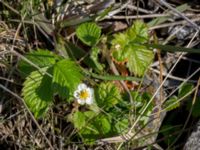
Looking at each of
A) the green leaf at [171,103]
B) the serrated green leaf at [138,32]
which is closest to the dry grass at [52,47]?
the green leaf at [171,103]

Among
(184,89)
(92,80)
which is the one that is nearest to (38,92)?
(92,80)

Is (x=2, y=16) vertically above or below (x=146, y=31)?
above

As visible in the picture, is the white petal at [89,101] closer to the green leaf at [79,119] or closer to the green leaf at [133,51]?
the green leaf at [79,119]

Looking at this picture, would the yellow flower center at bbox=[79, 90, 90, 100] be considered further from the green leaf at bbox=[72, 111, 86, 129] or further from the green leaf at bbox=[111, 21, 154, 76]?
the green leaf at bbox=[111, 21, 154, 76]

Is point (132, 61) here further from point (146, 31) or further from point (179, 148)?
point (179, 148)

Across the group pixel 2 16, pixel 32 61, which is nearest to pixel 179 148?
pixel 32 61

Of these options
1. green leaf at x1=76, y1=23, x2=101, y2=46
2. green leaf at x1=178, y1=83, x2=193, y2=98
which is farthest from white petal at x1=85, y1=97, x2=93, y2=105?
green leaf at x1=178, y1=83, x2=193, y2=98
